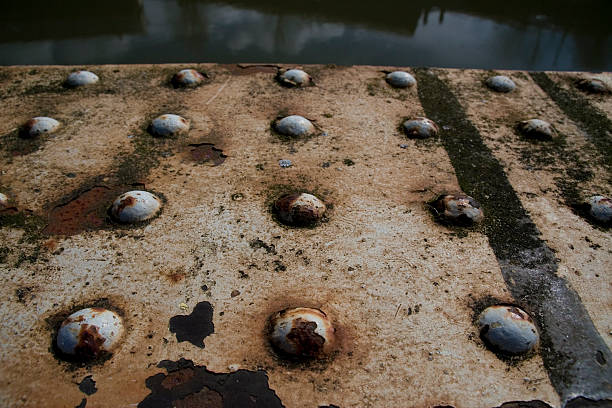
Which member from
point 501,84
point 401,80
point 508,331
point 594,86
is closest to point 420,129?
point 401,80

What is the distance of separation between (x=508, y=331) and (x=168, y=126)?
6.22 feet

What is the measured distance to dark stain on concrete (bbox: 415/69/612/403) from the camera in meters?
1.54

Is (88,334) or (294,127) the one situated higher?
(88,334)

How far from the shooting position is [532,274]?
1.85m

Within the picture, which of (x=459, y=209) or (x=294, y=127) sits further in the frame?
(x=294, y=127)

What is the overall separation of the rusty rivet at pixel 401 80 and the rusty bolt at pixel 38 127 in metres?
2.03

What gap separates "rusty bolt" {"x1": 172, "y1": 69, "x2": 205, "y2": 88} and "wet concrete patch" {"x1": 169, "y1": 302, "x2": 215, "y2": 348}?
5.65ft

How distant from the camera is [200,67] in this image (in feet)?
10.4

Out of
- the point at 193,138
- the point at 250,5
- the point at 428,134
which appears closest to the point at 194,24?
the point at 250,5

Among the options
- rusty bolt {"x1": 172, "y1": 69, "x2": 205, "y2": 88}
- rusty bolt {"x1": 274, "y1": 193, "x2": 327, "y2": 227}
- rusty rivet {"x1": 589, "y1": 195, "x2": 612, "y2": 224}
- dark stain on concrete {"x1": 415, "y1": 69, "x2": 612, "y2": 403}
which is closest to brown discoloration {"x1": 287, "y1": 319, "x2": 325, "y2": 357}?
rusty bolt {"x1": 274, "y1": 193, "x2": 327, "y2": 227}

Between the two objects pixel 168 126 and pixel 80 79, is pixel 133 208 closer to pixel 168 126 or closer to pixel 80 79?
pixel 168 126

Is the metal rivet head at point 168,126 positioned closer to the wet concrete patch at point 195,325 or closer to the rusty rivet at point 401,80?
the wet concrete patch at point 195,325

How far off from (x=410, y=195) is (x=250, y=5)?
3.60 meters

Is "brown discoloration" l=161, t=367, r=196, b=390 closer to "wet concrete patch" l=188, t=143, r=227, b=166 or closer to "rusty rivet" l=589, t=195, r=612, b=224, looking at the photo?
"wet concrete patch" l=188, t=143, r=227, b=166
